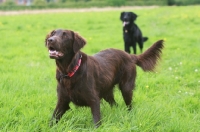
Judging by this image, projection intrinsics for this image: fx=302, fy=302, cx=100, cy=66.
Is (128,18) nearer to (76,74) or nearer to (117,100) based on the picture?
(117,100)

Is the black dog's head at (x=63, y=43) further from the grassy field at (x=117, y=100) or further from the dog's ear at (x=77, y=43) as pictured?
the grassy field at (x=117, y=100)

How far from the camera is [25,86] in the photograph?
4.96 meters

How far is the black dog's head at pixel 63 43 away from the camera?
10.8 ft

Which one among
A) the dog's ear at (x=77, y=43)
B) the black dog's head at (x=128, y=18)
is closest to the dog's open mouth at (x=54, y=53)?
the dog's ear at (x=77, y=43)

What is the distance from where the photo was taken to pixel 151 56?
4.83 metres

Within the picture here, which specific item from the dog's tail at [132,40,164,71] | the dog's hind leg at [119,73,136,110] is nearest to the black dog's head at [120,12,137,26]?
the dog's tail at [132,40,164,71]

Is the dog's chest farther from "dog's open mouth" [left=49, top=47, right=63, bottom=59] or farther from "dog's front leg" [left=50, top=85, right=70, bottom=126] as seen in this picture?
"dog's open mouth" [left=49, top=47, right=63, bottom=59]

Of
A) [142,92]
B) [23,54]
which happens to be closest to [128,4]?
[23,54]

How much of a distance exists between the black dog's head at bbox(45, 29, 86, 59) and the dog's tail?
1.50 m

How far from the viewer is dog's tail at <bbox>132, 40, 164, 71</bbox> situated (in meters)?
4.75

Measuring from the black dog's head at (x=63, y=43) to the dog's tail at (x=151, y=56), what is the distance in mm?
1501

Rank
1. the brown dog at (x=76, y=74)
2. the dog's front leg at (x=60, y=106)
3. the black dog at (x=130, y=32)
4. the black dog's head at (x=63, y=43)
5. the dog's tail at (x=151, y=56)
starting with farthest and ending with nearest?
the black dog at (x=130, y=32) → the dog's tail at (x=151, y=56) → the dog's front leg at (x=60, y=106) → the brown dog at (x=76, y=74) → the black dog's head at (x=63, y=43)

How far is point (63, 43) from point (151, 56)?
6.17 ft

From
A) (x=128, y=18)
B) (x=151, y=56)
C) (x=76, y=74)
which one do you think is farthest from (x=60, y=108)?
(x=128, y=18)
